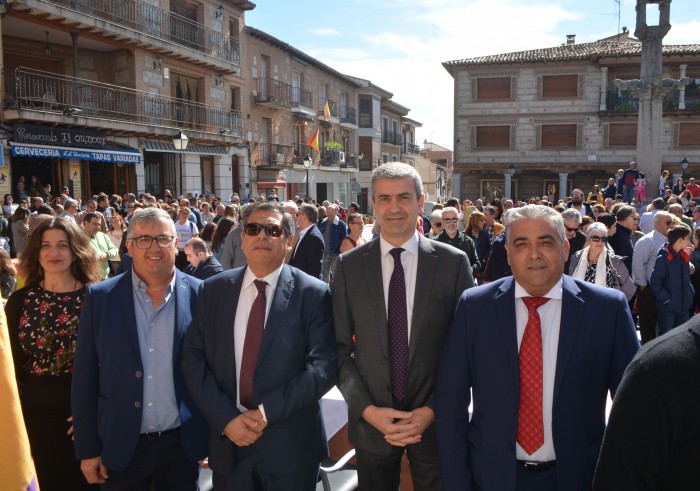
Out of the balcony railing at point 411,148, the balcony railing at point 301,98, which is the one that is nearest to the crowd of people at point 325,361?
the balcony railing at point 301,98

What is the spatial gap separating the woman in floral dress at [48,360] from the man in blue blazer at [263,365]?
0.89 metres

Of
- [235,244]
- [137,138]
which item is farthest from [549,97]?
[235,244]

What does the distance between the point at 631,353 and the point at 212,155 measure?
2138 centimetres

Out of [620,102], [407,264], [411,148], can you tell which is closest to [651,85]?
[620,102]

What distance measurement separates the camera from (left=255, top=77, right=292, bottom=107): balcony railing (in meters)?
26.1

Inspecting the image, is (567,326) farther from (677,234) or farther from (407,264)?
(677,234)

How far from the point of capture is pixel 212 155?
22.1m

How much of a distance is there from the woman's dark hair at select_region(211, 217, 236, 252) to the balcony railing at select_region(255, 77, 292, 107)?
19467 mm

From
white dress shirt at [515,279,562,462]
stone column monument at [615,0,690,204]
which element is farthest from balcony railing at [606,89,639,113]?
white dress shirt at [515,279,562,462]

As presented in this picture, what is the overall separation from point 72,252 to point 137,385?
1.09 meters

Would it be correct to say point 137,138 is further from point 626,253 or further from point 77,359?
point 77,359

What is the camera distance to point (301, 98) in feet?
98.1

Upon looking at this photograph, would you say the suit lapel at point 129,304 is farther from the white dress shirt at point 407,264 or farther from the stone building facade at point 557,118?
the stone building facade at point 557,118

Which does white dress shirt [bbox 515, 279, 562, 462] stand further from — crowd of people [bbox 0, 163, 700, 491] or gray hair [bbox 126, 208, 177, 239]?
gray hair [bbox 126, 208, 177, 239]
